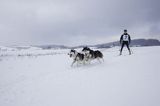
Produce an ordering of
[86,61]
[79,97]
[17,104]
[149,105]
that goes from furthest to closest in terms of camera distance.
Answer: [86,61]
[17,104]
[79,97]
[149,105]

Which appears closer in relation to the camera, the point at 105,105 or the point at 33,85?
the point at 105,105

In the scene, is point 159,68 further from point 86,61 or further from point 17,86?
point 17,86

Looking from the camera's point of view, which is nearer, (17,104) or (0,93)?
(17,104)

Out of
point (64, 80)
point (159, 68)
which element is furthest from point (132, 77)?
point (64, 80)

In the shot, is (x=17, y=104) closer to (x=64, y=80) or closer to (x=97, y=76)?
(x=64, y=80)

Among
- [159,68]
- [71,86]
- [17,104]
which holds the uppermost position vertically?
[159,68]

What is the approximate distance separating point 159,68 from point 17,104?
6585 mm

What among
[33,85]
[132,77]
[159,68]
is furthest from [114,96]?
[33,85]

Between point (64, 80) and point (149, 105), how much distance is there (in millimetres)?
4940

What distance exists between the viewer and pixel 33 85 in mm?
9703

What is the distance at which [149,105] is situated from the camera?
5.69m

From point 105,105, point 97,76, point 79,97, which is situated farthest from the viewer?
point 97,76

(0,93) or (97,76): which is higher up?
(97,76)

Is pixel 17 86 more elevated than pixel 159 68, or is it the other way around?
pixel 159 68
